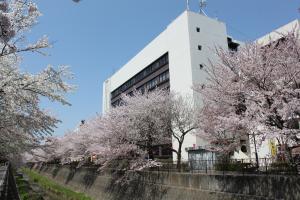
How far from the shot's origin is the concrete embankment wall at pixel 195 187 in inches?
453

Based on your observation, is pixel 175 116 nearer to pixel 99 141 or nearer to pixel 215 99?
pixel 99 141

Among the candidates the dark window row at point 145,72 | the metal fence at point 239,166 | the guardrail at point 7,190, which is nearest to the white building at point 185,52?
the dark window row at point 145,72

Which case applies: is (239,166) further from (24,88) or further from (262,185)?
(24,88)

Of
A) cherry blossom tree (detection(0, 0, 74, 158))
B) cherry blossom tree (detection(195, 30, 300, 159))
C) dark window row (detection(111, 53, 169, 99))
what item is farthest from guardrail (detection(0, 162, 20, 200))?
dark window row (detection(111, 53, 169, 99))

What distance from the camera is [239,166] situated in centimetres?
1507

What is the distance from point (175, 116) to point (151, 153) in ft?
10.6

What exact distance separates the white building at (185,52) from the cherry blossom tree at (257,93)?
67.0 ft

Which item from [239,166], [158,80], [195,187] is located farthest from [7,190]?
[158,80]

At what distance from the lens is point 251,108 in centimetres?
1092

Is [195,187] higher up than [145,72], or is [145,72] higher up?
[145,72]

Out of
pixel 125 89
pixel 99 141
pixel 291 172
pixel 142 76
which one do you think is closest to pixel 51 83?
pixel 291 172

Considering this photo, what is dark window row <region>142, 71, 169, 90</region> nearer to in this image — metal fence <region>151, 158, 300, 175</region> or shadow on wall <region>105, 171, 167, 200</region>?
shadow on wall <region>105, 171, 167, 200</region>

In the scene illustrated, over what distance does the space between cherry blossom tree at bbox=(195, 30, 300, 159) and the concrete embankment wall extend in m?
1.63

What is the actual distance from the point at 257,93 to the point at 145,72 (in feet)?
136
